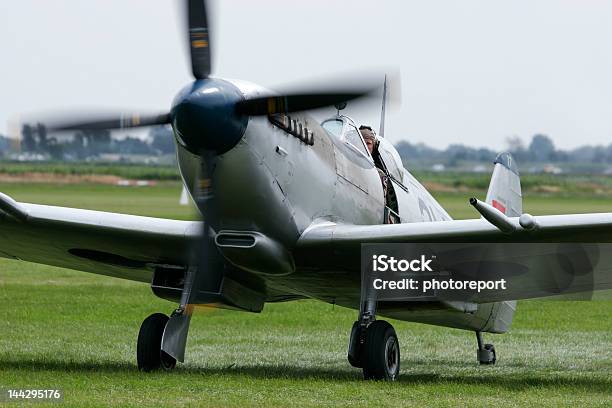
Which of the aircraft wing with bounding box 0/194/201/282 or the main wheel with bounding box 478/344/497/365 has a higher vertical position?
the aircraft wing with bounding box 0/194/201/282

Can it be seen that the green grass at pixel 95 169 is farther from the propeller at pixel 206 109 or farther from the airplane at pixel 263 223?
the propeller at pixel 206 109

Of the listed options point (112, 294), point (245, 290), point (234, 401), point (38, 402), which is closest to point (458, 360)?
point (245, 290)

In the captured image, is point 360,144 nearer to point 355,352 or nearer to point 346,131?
point 346,131

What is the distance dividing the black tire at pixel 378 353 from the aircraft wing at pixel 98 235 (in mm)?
1801

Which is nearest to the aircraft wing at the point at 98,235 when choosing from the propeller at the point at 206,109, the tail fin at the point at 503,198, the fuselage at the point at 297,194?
the fuselage at the point at 297,194

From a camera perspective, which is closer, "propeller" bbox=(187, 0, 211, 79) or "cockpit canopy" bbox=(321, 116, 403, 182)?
"propeller" bbox=(187, 0, 211, 79)

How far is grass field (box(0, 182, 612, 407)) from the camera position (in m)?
9.88

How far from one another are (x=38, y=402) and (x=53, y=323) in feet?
26.3

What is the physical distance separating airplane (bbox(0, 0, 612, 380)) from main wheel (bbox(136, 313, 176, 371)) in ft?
0.04

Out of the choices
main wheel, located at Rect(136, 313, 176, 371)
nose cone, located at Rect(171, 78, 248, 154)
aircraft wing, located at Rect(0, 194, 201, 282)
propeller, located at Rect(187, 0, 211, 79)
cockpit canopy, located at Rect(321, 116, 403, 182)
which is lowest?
main wheel, located at Rect(136, 313, 176, 371)

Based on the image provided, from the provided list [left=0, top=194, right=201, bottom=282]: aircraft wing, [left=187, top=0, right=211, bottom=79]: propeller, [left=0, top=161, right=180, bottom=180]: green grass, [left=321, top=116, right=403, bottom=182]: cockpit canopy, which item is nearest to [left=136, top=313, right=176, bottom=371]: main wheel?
[left=0, top=194, right=201, bottom=282]: aircraft wing

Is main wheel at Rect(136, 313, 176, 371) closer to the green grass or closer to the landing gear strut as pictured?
the landing gear strut

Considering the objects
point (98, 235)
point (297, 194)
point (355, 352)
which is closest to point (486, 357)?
point (355, 352)

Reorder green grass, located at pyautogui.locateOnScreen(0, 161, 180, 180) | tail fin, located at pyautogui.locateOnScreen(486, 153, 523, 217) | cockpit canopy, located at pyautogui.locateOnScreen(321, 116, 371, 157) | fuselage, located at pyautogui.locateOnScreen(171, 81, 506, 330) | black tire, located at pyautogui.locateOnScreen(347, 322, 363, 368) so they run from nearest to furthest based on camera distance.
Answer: fuselage, located at pyautogui.locateOnScreen(171, 81, 506, 330) → black tire, located at pyautogui.locateOnScreen(347, 322, 363, 368) → cockpit canopy, located at pyautogui.locateOnScreen(321, 116, 371, 157) → tail fin, located at pyautogui.locateOnScreen(486, 153, 523, 217) → green grass, located at pyautogui.locateOnScreen(0, 161, 180, 180)
